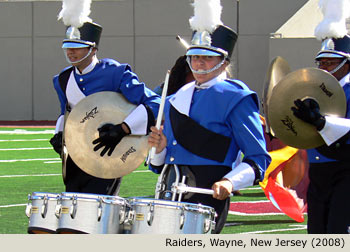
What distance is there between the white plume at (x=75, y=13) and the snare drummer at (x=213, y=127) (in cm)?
192

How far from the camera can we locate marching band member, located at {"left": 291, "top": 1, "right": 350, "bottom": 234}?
206 inches

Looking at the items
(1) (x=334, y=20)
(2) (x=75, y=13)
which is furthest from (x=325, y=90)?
(2) (x=75, y=13)

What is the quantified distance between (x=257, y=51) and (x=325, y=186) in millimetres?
20766

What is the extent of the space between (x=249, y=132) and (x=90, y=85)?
2079 millimetres

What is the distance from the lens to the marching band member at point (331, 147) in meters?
5.23

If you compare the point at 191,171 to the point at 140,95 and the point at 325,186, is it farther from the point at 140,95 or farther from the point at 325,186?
the point at 140,95

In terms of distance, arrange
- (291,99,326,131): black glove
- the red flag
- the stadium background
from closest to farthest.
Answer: (291,99,326,131): black glove, the red flag, the stadium background

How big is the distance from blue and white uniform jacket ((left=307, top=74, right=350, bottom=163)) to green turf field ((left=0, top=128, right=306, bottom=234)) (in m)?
2.54

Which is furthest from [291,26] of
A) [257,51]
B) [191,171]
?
[191,171]

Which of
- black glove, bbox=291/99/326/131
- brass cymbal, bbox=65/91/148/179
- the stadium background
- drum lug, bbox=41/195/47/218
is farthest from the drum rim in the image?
the stadium background

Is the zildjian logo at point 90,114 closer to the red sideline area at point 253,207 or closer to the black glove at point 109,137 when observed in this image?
the black glove at point 109,137

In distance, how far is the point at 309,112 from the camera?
5.21m

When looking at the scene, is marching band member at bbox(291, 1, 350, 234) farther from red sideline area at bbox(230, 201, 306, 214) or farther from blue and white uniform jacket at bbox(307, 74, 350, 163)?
red sideline area at bbox(230, 201, 306, 214)
